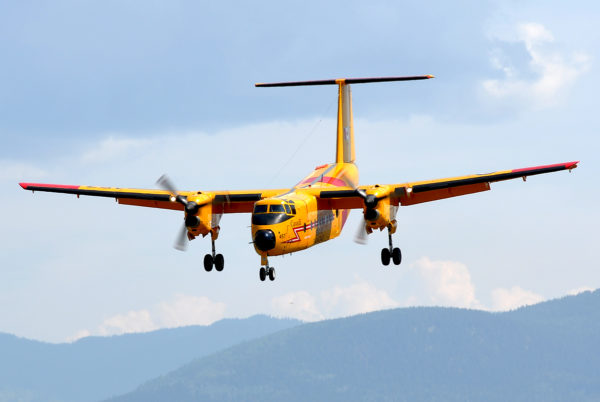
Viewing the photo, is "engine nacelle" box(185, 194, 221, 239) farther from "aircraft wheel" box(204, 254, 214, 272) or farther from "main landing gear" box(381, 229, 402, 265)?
"main landing gear" box(381, 229, 402, 265)

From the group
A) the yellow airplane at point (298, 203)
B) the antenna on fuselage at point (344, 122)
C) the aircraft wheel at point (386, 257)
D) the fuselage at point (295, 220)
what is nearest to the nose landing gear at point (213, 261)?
the yellow airplane at point (298, 203)

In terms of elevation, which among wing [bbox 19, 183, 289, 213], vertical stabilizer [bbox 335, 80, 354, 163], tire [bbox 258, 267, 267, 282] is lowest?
tire [bbox 258, 267, 267, 282]

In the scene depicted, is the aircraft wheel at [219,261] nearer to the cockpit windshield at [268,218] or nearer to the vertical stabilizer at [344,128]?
the cockpit windshield at [268,218]

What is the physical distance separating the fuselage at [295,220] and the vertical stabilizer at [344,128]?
25.0 ft

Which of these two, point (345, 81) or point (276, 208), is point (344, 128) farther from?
point (276, 208)

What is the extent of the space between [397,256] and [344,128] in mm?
16421

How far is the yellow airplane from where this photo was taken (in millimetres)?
50406

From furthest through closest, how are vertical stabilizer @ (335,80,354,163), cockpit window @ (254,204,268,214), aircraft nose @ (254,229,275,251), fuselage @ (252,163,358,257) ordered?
vertical stabilizer @ (335,80,354,163) → cockpit window @ (254,204,268,214) → fuselage @ (252,163,358,257) → aircraft nose @ (254,229,275,251)

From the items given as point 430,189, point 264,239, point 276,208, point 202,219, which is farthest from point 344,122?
point 264,239

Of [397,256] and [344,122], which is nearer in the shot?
[397,256]

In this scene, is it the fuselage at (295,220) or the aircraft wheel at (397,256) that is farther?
the aircraft wheel at (397,256)

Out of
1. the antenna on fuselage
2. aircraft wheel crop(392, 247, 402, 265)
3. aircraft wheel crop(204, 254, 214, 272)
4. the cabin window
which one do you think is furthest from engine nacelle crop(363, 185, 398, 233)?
the antenna on fuselage

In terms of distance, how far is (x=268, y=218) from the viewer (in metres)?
49.9

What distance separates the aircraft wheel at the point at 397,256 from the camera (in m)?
55.7
